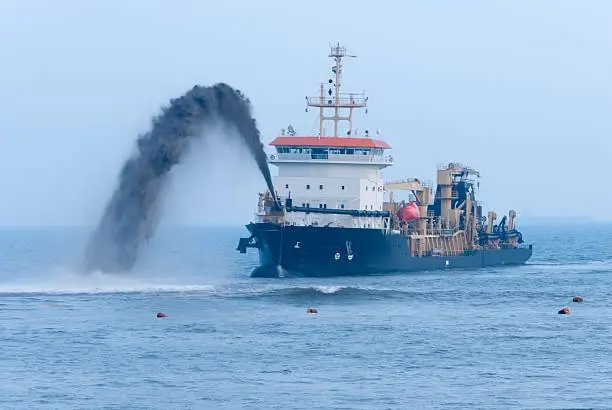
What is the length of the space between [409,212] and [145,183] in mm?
32492

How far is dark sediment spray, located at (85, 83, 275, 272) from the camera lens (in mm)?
71562

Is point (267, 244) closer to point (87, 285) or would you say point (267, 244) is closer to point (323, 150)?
point (323, 150)

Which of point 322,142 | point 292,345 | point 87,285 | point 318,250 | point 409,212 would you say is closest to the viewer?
point 292,345

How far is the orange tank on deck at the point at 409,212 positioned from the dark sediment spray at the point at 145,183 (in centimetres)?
2807

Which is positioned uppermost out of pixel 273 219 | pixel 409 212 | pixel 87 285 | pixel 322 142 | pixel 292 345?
pixel 322 142

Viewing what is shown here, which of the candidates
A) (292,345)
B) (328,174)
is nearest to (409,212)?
(328,174)

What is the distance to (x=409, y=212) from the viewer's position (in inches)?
3932

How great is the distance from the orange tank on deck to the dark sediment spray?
28067mm

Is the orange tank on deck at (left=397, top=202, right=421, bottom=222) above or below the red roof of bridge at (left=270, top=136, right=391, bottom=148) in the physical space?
below

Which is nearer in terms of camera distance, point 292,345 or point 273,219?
point 292,345

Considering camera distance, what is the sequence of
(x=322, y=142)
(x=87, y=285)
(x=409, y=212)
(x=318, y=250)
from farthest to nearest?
1. (x=409, y=212)
2. (x=322, y=142)
3. (x=318, y=250)
4. (x=87, y=285)

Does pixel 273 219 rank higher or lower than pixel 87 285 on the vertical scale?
higher

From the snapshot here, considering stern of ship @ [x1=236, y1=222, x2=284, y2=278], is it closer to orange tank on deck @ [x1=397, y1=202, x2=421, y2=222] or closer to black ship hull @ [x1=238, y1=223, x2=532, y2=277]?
black ship hull @ [x1=238, y1=223, x2=532, y2=277]

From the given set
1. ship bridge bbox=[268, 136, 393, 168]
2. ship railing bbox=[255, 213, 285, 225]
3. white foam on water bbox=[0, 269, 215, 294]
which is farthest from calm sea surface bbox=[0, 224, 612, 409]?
ship bridge bbox=[268, 136, 393, 168]
